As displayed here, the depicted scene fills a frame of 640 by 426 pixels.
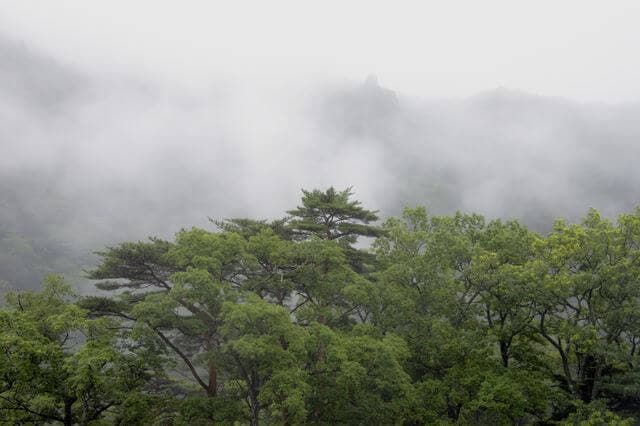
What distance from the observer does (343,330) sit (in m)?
27.2

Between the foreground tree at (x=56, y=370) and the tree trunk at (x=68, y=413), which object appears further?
the tree trunk at (x=68, y=413)

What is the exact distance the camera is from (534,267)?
868 inches

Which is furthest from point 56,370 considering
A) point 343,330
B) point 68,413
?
point 343,330

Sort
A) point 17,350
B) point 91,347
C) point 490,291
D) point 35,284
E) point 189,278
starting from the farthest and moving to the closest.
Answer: point 35,284, point 490,291, point 189,278, point 91,347, point 17,350

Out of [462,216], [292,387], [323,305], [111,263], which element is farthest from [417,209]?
[111,263]

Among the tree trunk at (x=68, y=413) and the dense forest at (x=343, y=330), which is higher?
the dense forest at (x=343, y=330)

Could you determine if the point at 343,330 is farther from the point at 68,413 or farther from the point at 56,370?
the point at 56,370

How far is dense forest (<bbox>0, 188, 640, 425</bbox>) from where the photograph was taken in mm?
19219

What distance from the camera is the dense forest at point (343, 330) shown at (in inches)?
757

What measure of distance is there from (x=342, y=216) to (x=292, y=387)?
13173 mm

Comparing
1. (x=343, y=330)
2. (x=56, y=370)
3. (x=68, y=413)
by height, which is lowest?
(x=68, y=413)

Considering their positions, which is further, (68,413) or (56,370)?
(68,413)

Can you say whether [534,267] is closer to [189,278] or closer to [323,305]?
[323,305]

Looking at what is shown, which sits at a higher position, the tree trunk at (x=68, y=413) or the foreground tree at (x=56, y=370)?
the foreground tree at (x=56, y=370)
